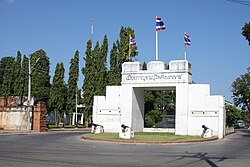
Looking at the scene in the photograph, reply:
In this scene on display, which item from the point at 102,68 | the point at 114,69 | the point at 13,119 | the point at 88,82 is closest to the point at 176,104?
the point at 13,119

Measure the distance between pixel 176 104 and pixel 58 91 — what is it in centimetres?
3151

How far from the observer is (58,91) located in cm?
5941

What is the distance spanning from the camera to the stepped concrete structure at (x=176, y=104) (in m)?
31.0

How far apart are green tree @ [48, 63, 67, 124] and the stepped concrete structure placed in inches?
976

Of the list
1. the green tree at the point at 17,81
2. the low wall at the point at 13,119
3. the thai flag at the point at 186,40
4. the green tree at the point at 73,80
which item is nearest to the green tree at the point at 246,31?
the thai flag at the point at 186,40

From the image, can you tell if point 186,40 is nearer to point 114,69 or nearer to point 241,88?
point 114,69

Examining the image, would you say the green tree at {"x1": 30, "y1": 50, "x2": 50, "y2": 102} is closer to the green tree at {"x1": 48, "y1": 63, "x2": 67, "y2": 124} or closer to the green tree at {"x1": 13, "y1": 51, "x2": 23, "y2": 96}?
the green tree at {"x1": 13, "y1": 51, "x2": 23, "y2": 96}

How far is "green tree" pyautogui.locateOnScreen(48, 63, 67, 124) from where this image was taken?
59.0 metres

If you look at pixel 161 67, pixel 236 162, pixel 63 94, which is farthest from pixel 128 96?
pixel 63 94

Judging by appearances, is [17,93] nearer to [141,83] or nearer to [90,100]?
[90,100]

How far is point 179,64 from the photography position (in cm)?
3177

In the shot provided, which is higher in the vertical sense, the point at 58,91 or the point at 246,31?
the point at 246,31

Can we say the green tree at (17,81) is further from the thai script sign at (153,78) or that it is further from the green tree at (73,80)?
the thai script sign at (153,78)

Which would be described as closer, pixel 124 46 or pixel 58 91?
pixel 124 46
